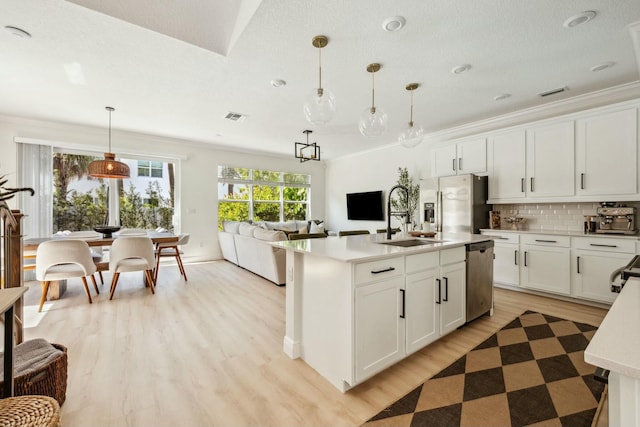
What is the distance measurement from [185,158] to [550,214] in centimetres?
685

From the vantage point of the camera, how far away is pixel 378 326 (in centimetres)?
180

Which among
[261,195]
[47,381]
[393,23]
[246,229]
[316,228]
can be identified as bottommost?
[47,381]

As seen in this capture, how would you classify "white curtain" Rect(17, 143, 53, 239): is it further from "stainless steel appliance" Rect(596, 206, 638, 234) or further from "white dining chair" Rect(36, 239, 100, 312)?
"stainless steel appliance" Rect(596, 206, 638, 234)

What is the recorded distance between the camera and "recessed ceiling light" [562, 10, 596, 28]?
2062 mm

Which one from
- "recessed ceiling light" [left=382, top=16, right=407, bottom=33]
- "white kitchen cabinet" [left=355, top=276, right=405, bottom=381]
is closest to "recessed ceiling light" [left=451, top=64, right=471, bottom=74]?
"recessed ceiling light" [left=382, top=16, right=407, bottom=33]

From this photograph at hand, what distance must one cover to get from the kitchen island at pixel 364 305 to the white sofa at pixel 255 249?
169cm

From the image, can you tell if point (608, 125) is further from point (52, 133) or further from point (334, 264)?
point (52, 133)

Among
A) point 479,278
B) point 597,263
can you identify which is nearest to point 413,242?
point 479,278

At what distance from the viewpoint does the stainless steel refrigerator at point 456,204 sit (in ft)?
13.6

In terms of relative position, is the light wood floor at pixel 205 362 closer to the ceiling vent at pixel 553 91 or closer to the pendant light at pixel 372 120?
the pendant light at pixel 372 120

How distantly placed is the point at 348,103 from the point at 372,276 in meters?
2.90

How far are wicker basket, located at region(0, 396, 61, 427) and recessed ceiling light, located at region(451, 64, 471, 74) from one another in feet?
12.5

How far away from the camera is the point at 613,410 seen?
2.28 ft

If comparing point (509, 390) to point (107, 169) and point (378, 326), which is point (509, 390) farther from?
point (107, 169)
